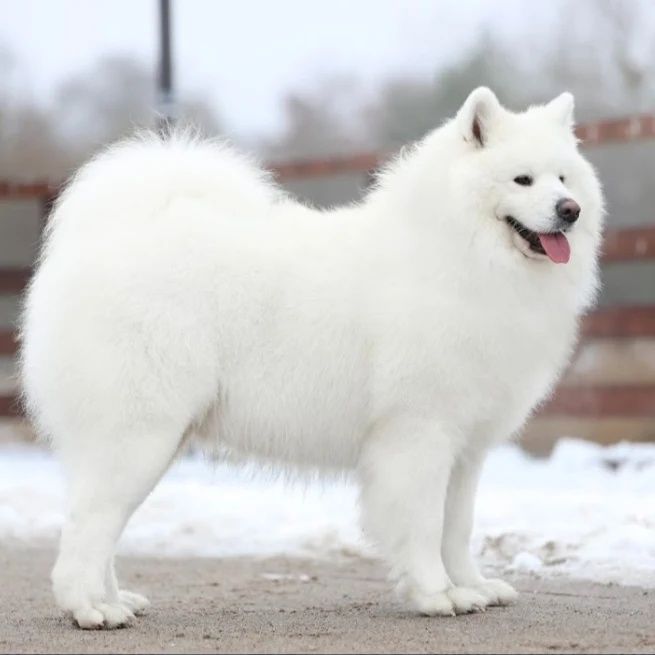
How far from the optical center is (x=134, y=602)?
5.76m

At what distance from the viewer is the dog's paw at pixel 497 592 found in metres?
5.75

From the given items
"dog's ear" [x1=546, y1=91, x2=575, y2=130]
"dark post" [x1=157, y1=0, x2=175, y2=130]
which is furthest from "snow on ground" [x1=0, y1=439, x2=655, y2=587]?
"dark post" [x1=157, y1=0, x2=175, y2=130]

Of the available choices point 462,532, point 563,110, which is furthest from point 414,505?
point 563,110

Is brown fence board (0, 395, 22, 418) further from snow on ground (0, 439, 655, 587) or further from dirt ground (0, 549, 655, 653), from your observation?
dirt ground (0, 549, 655, 653)

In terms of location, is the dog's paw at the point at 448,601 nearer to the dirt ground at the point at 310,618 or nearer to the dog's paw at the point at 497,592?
the dirt ground at the point at 310,618

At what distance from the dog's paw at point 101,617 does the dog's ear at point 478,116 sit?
2498mm

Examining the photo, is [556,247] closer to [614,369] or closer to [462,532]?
[462,532]

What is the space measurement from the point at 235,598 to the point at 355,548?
1.70 meters

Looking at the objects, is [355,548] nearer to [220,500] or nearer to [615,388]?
[220,500]

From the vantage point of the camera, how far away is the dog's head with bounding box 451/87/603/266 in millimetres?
5348

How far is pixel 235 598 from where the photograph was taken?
253 inches

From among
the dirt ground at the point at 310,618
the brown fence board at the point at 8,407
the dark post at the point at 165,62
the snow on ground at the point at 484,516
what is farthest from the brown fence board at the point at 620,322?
the brown fence board at the point at 8,407

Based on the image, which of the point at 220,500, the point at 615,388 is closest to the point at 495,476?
the point at 615,388

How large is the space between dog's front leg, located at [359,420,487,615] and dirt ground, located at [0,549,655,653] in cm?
14
